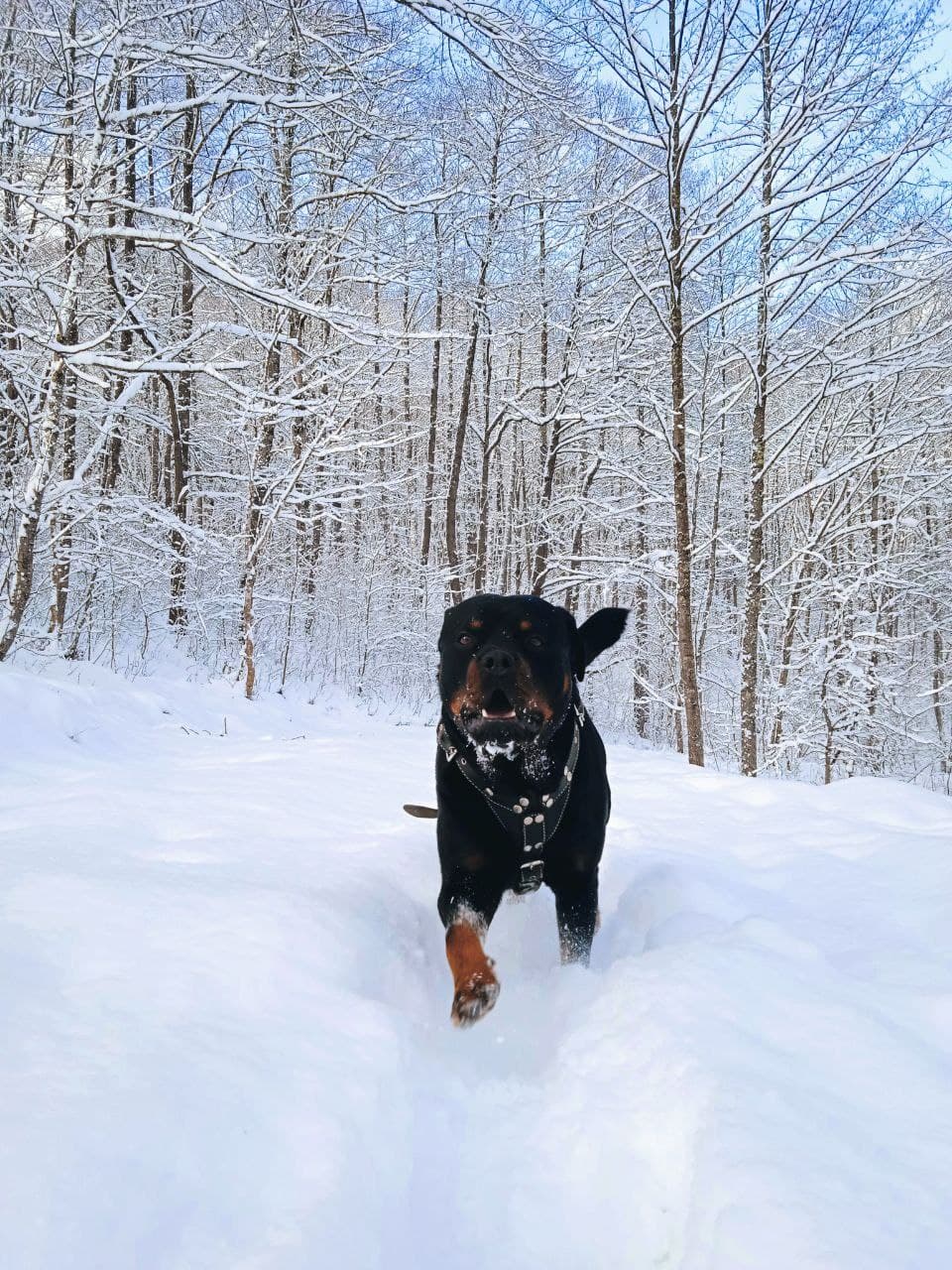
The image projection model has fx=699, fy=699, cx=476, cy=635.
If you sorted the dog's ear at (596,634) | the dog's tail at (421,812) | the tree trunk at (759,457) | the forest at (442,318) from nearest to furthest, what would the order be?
1. the dog's ear at (596,634)
2. the dog's tail at (421,812)
3. the forest at (442,318)
4. the tree trunk at (759,457)

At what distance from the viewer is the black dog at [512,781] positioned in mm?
2062

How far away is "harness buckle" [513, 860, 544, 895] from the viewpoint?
2163 mm

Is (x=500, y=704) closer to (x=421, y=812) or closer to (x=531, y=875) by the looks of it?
(x=531, y=875)

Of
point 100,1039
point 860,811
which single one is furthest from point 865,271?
point 100,1039

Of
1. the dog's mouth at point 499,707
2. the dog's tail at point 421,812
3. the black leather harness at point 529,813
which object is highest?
the dog's mouth at point 499,707

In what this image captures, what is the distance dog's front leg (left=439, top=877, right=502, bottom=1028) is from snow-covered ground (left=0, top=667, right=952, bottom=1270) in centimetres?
8

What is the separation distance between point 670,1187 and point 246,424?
10.7 metres

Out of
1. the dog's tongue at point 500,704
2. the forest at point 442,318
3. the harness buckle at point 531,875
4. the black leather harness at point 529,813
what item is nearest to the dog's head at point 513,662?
the dog's tongue at point 500,704

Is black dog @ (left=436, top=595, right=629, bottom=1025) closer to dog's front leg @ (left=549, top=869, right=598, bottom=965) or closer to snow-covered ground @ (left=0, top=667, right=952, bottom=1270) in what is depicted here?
dog's front leg @ (left=549, top=869, right=598, bottom=965)

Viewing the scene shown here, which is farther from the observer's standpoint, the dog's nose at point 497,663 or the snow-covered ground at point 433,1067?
the dog's nose at point 497,663

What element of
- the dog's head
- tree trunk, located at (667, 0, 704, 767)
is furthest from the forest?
the dog's head

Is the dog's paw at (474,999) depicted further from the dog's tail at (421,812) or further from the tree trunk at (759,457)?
the tree trunk at (759,457)

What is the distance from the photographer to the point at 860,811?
3.54 meters

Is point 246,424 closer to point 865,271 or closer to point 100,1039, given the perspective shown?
point 865,271
